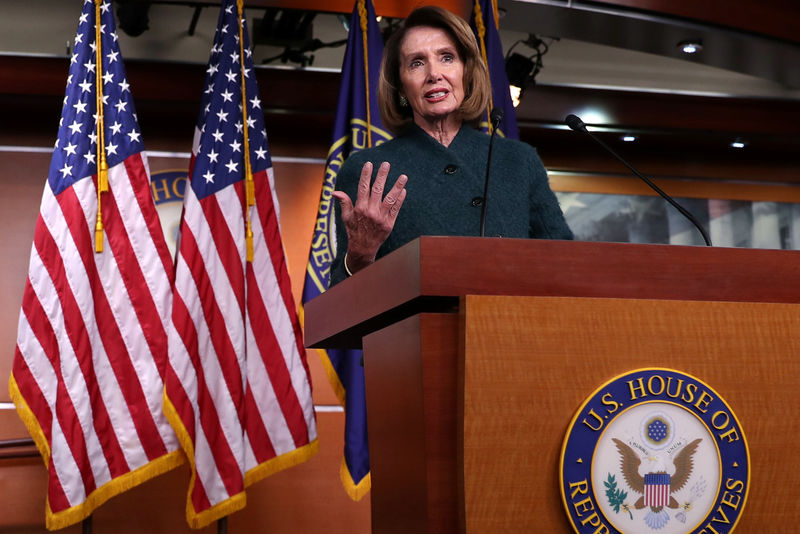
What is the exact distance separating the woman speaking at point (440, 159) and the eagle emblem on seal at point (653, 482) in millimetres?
578

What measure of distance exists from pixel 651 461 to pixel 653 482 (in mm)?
24

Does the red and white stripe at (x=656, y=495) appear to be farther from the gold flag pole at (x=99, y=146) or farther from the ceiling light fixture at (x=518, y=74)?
the ceiling light fixture at (x=518, y=74)

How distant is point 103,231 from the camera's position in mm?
3254

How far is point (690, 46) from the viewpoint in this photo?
4.12m

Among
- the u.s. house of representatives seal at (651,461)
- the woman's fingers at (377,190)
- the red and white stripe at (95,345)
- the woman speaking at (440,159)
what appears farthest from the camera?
the red and white stripe at (95,345)

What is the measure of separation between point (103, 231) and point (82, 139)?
373 mm

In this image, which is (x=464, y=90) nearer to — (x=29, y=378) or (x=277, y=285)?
(x=277, y=285)

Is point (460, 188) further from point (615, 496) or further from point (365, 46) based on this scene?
point (365, 46)

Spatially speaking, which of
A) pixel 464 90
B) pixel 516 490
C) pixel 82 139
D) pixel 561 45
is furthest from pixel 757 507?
pixel 561 45

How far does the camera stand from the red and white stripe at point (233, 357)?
127 inches

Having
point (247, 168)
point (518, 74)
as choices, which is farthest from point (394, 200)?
point (518, 74)

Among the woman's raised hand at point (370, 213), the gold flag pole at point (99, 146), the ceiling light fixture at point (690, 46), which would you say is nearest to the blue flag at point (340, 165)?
the gold flag pole at point (99, 146)

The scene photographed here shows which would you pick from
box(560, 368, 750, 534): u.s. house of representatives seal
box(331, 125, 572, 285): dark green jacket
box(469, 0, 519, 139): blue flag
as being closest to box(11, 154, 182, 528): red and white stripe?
box(469, 0, 519, 139): blue flag

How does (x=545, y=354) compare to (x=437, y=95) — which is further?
(x=437, y=95)
